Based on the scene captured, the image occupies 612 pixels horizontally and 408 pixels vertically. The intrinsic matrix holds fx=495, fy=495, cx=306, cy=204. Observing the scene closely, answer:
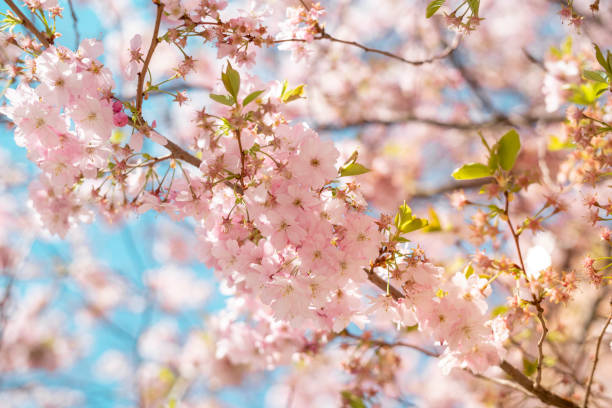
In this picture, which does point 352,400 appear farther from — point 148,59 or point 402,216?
point 148,59

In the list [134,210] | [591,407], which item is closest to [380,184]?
[591,407]

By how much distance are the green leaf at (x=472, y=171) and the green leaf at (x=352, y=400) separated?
95 centimetres

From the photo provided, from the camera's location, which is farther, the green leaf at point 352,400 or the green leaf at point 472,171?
the green leaf at point 352,400

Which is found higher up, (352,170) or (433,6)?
(433,6)

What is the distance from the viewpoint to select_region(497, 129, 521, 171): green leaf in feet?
3.94

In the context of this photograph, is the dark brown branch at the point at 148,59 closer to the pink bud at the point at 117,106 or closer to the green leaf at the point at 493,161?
the pink bud at the point at 117,106

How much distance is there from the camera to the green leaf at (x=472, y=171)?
1240mm

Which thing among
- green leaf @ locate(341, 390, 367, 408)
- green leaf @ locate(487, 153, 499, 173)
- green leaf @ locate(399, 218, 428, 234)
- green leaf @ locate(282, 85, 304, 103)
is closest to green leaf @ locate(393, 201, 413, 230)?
green leaf @ locate(399, 218, 428, 234)

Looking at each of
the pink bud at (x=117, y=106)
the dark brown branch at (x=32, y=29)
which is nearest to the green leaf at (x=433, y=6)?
the pink bud at (x=117, y=106)

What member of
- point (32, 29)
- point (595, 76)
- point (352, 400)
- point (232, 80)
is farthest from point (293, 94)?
point (352, 400)

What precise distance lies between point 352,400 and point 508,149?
107 cm

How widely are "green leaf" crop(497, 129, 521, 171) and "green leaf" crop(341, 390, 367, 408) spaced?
1.01 meters

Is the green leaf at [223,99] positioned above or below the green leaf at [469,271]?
above

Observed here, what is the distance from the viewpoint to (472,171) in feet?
4.12
